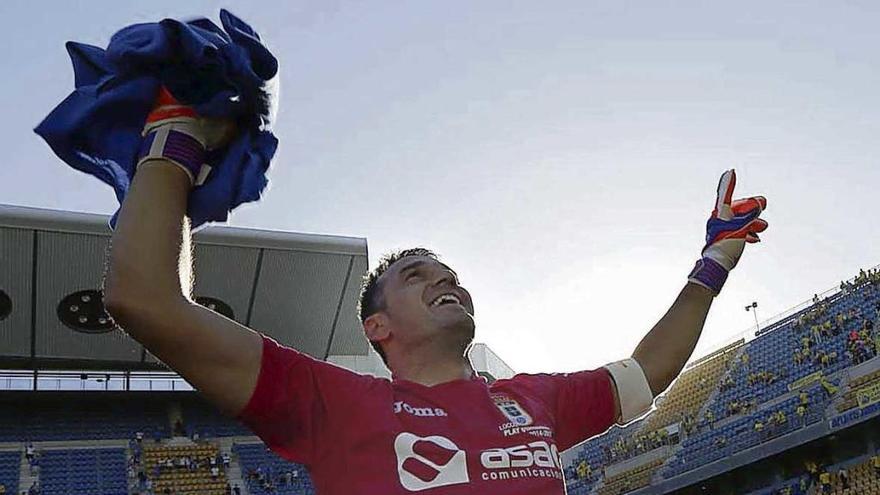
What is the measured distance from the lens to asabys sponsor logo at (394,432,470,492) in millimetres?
2193

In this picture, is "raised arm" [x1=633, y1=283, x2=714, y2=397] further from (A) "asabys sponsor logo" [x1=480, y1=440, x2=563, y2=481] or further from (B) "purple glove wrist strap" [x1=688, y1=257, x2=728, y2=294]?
(A) "asabys sponsor logo" [x1=480, y1=440, x2=563, y2=481]

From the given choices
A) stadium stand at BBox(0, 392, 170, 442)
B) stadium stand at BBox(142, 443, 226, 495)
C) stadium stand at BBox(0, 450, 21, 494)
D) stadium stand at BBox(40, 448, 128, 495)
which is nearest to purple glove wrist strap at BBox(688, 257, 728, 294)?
stadium stand at BBox(142, 443, 226, 495)

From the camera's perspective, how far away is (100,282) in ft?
75.1

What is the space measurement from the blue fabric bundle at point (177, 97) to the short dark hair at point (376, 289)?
708 mm

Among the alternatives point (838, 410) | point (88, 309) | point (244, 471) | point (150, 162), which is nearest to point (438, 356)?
point (150, 162)

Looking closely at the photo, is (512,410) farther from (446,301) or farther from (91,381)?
(91,381)

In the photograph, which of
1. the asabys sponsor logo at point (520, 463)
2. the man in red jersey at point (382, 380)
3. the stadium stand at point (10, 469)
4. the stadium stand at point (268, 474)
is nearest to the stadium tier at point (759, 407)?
the stadium stand at point (268, 474)

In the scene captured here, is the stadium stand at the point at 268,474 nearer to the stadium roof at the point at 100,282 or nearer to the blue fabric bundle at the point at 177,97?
the stadium roof at the point at 100,282

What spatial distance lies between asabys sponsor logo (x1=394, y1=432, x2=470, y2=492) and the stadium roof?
20892 millimetres

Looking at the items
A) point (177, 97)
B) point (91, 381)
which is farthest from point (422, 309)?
point (91, 381)

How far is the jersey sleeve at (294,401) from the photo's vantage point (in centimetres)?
215

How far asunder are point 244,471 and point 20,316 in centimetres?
727

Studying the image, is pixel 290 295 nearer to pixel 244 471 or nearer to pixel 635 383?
pixel 244 471

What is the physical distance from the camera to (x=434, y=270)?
2838 mm
